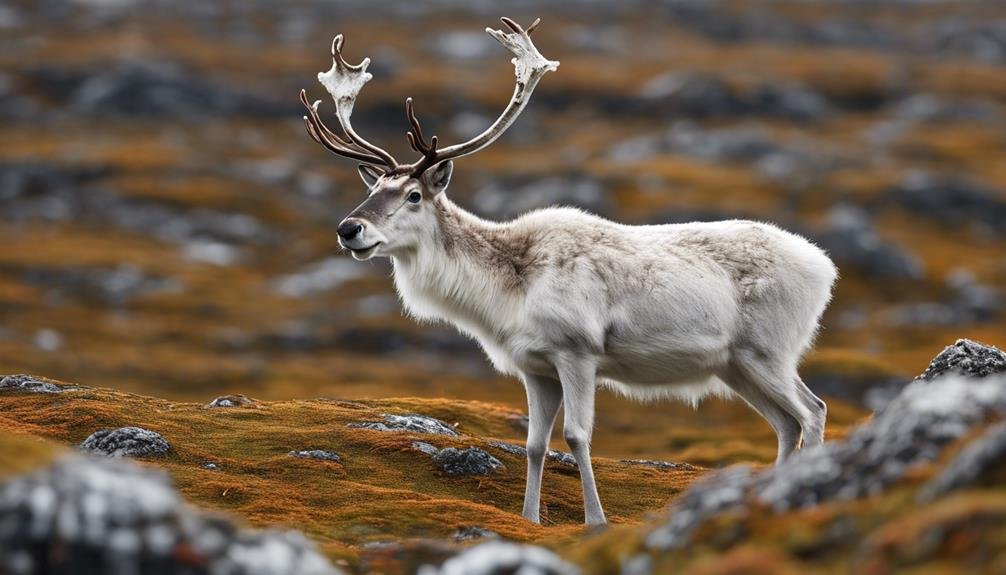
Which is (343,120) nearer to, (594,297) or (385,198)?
(385,198)

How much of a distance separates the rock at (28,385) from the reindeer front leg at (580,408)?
38.7ft

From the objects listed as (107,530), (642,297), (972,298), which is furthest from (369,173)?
(972,298)

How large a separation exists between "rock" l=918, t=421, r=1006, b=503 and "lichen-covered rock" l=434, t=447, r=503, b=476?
11804 millimetres

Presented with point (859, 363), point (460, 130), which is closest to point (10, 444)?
point (859, 363)

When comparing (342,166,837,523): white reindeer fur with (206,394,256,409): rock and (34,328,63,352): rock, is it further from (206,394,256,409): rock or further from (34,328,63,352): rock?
(34,328,63,352): rock

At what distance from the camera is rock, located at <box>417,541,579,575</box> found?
9.05 m

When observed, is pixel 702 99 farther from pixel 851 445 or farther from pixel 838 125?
pixel 851 445

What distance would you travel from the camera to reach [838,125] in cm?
14288

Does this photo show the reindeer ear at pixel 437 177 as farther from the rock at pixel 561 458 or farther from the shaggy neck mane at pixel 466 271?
the rock at pixel 561 458

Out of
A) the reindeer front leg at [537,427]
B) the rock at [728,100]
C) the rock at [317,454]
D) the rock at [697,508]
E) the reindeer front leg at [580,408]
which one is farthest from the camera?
the rock at [728,100]

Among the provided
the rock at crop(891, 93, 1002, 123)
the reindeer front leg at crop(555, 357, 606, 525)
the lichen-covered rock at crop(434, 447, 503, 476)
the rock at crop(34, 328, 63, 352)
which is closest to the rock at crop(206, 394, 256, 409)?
the lichen-covered rock at crop(434, 447, 503, 476)

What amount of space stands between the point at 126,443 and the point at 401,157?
105728mm

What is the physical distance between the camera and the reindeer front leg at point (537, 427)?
17062 millimetres

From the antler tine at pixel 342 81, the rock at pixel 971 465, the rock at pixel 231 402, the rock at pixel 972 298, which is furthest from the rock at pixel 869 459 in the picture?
the rock at pixel 972 298
